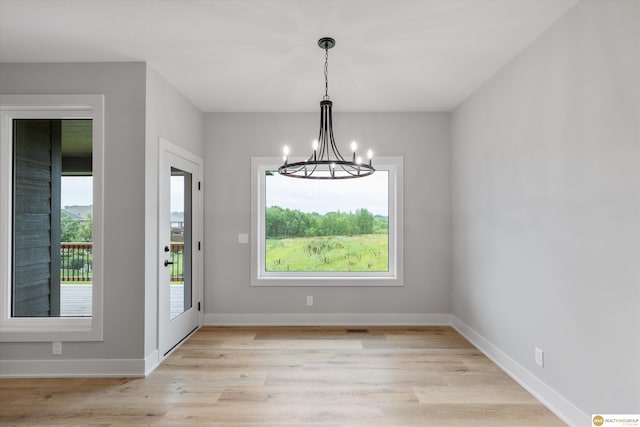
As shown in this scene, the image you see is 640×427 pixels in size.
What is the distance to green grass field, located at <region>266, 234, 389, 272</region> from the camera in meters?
4.69

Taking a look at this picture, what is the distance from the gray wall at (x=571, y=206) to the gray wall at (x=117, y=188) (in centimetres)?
308

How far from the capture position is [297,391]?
9.10 feet

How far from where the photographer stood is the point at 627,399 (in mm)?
1934

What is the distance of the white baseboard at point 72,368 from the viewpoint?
304cm

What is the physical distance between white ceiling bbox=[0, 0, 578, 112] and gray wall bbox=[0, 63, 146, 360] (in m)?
0.12

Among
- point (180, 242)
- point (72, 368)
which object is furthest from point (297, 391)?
point (180, 242)

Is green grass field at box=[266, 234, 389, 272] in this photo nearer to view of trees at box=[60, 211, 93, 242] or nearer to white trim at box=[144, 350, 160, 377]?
white trim at box=[144, 350, 160, 377]

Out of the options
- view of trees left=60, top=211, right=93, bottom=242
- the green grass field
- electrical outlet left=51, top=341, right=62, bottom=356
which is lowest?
electrical outlet left=51, top=341, right=62, bottom=356

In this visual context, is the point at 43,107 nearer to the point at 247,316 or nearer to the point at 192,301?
the point at 192,301

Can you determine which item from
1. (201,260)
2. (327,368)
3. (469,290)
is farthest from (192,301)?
(469,290)

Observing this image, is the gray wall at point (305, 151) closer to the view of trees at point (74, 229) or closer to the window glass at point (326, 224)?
the window glass at point (326, 224)

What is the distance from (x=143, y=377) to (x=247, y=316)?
62.3 inches

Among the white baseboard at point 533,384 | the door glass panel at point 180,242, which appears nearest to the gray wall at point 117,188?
the door glass panel at point 180,242

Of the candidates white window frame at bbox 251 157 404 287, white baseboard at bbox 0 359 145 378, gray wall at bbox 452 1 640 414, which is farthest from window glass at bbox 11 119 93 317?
gray wall at bbox 452 1 640 414
